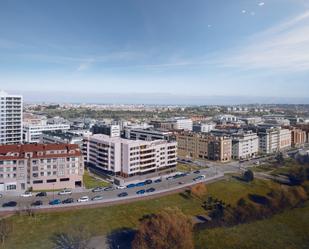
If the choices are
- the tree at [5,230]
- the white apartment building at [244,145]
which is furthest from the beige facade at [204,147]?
the tree at [5,230]

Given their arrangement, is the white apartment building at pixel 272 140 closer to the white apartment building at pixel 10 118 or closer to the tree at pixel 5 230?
the white apartment building at pixel 10 118

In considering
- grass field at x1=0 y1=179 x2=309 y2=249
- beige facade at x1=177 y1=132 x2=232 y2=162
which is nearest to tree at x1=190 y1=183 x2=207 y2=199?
grass field at x1=0 y1=179 x2=309 y2=249

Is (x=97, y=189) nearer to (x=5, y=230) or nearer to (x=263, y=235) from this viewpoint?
(x=5, y=230)

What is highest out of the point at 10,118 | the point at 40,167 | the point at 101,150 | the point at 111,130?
the point at 10,118

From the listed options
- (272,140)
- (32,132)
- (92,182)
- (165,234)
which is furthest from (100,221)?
(272,140)

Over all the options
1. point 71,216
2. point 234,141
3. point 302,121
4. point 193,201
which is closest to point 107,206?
point 71,216

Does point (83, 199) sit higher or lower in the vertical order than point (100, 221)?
higher

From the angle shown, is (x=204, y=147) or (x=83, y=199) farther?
(x=204, y=147)

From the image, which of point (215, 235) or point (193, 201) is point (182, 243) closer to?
point (215, 235)
